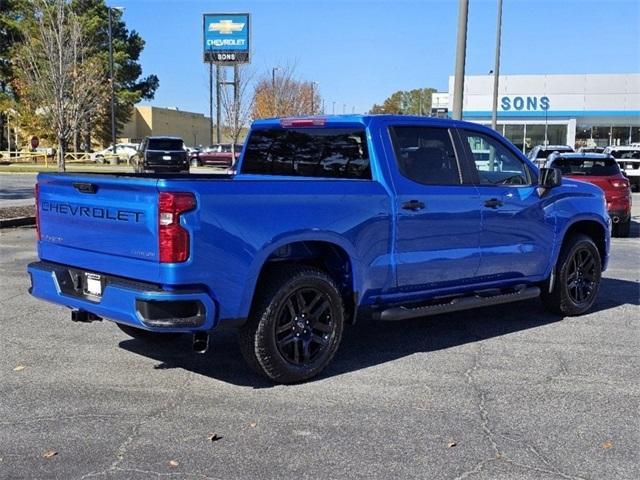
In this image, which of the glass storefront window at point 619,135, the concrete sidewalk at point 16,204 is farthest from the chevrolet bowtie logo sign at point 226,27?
the glass storefront window at point 619,135

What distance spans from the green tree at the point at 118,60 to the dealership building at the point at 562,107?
25084 millimetres

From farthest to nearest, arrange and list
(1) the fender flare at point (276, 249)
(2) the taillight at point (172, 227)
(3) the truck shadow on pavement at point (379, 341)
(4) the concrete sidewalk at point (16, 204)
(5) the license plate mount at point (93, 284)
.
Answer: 1. (4) the concrete sidewalk at point (16, 204)
2. (3) the truck shadow on pavement at point (379, 341)
3. (5) the license plate mount at point (93, 284)
4. (1) the fender flare at point (276, 249)
5. (2) the taillight at point (172, 227)

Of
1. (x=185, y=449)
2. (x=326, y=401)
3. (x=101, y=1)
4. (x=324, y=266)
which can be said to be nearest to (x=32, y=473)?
(x=185, y=449)

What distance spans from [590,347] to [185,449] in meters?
3.92

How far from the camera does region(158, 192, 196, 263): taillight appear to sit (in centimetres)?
428

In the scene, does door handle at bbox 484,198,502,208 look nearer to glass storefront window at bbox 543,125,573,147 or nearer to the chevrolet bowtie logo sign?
the chevrolet bowtie logo sign

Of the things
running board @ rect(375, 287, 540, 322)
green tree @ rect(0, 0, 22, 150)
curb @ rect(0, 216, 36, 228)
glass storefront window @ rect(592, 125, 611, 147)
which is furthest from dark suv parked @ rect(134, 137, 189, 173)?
running board @ rect(375, 287, 540, 322)

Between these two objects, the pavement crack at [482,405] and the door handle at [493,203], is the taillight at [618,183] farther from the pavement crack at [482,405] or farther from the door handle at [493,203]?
the pavement crack at [482,405]

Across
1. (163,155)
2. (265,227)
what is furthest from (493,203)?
(163,155)

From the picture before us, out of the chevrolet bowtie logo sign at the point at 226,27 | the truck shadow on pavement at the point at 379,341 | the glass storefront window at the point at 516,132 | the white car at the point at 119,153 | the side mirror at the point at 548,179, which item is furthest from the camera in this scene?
the white car at the point at 119,153

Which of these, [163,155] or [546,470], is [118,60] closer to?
[163,155]

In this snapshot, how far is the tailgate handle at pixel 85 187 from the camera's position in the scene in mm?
4793

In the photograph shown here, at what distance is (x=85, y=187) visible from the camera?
485 centimetres

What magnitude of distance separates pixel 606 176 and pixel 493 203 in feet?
30.6
